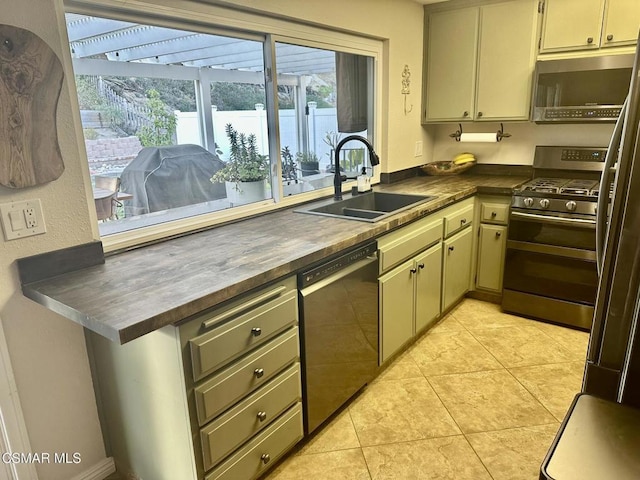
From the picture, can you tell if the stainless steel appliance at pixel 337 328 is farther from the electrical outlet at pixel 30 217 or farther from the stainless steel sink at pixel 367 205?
the electrical outlet at pixel 30 217

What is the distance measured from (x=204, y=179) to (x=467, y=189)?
1.83 metres

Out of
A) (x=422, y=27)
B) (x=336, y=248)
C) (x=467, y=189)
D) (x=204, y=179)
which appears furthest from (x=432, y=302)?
(x=422, y=27)

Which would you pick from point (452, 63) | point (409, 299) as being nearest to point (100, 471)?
point (409, 299)

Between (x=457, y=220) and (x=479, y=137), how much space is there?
92 centimetres

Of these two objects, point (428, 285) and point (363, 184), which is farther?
point (363, 184)

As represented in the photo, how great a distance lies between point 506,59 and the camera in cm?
338

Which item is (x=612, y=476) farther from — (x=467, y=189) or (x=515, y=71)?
(x=515, y=71)

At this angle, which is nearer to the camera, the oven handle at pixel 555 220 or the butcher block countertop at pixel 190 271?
the butcher block countertop at pixel 190 271

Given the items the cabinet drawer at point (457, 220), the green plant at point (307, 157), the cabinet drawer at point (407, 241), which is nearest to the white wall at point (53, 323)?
the cabinet drawer at point (407, 241)

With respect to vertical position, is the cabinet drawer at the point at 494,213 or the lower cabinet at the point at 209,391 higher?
the cabinet drawer at the point at 494,213

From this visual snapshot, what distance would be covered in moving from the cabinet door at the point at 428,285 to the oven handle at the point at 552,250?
59cm

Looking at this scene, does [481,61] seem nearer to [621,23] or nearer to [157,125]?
[621,23]

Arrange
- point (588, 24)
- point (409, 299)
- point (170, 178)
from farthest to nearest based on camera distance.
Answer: point (588, 24) < point (409, 299) < point (170, 178)

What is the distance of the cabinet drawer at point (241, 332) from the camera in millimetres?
1472
